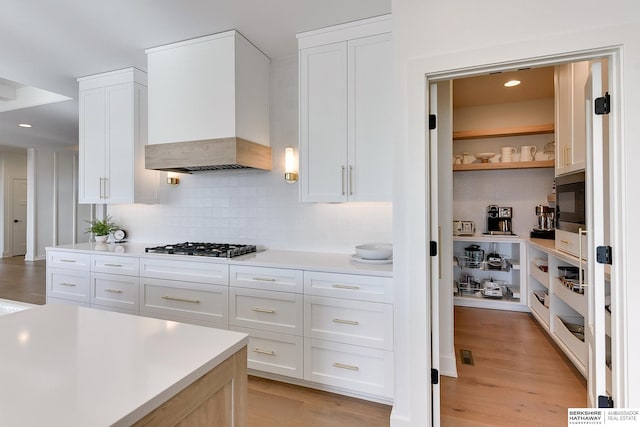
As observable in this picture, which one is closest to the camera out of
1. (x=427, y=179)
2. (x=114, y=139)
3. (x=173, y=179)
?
(x=427, y=179)

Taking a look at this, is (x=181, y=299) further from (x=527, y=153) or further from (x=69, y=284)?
(x=527, y=153)

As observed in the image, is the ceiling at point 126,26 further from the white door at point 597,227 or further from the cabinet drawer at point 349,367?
the cabinet drawer at point 349,367

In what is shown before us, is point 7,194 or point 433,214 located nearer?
point 433,214

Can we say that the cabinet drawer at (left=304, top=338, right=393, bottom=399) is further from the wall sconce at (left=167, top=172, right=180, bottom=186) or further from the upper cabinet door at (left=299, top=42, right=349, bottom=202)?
the wall sconce at (left=167, top=172, right=180, bottom=186)

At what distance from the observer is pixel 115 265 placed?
2939 mm

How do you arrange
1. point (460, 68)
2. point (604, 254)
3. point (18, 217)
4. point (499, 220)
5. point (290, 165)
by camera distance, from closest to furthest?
point (604, 254) → point (460, 68) → point (290, 165) → point (499, 220) → point (18, 217)

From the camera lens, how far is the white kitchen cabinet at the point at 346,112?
7.78ft

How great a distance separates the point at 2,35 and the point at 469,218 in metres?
5.23

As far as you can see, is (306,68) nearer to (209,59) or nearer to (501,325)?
(209,59)

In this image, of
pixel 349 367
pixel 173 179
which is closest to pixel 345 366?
pixel 349 367

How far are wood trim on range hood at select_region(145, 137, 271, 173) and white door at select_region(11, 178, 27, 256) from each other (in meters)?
7.82

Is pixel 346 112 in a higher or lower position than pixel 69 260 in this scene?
higher

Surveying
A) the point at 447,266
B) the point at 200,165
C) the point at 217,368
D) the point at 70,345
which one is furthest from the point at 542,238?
the point at 70,345

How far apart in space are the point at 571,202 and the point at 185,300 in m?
3.15
